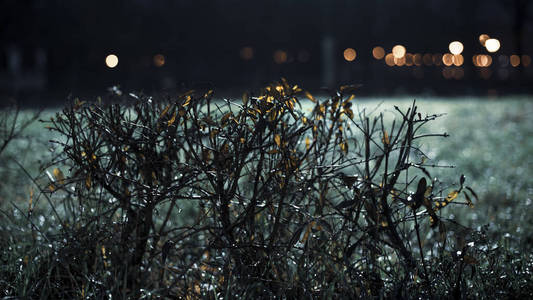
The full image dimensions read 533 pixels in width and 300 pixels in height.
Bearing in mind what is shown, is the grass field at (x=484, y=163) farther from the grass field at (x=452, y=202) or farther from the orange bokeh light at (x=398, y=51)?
the orange bokeh light at (x=398, y=51)

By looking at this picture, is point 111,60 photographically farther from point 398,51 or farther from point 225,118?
point 225,118

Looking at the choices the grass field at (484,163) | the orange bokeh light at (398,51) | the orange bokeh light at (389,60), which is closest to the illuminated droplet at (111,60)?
the orange bokeh light at (398,51)

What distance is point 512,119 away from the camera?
13789mm

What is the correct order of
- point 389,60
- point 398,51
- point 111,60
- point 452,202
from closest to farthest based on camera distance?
point 452,202, point 111,60, point 398,51, point 389,60

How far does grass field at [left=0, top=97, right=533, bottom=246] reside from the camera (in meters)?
4.48

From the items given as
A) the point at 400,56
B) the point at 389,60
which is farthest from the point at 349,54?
the point at 389,60

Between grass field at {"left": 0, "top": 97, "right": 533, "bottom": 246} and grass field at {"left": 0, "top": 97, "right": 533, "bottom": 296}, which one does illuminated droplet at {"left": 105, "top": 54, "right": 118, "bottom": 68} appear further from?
grass field at {"left": 0, "top": 97, "right": 533, "bottom": 296}

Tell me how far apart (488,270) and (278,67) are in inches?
1521

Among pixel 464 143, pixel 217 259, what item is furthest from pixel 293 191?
pixel 464 143

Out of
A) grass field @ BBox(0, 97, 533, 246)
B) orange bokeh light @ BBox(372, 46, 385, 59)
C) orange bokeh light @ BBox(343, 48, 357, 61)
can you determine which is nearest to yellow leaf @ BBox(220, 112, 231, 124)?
grass field @ BBox(0, 97, 533, 246)

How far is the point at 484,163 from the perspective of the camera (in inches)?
303

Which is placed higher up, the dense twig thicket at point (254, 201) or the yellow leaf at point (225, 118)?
the yellow leaf at point (225, 118)

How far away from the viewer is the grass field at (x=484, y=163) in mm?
4484

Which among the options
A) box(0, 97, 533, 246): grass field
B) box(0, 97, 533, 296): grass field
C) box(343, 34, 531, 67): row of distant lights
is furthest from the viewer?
box(343, 34, 531, 67): row of distant lights
